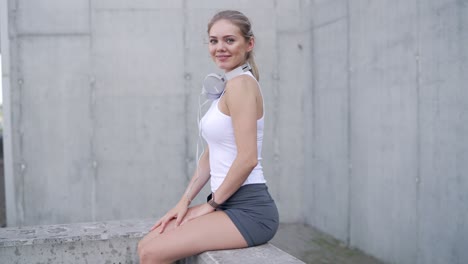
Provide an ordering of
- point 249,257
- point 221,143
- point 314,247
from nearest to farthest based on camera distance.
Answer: point 249,257, point 221,143, point 314,247

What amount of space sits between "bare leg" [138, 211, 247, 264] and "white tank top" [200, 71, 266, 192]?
197 millimetres

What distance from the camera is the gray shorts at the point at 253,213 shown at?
2.15 meters

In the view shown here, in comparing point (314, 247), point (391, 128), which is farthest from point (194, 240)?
point (314, 247)

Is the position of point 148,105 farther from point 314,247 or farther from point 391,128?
point 391,128

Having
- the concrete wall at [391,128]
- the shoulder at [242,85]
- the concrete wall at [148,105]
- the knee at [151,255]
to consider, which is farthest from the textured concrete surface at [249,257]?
the concrete wall at [148,105]

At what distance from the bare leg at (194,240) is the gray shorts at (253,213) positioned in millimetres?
31

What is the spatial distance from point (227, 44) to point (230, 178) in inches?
23.0

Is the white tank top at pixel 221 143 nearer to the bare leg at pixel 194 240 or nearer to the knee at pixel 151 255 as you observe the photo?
the bare leg at pixel 194 240

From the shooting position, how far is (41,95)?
618 centimetres

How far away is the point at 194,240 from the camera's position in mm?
2113

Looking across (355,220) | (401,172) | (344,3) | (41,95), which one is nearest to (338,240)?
(355,220)

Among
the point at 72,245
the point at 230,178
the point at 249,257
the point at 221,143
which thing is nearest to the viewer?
the point at 249,257

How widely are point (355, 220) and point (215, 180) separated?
3.37m

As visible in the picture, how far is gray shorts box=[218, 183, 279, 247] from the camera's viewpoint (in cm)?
215
